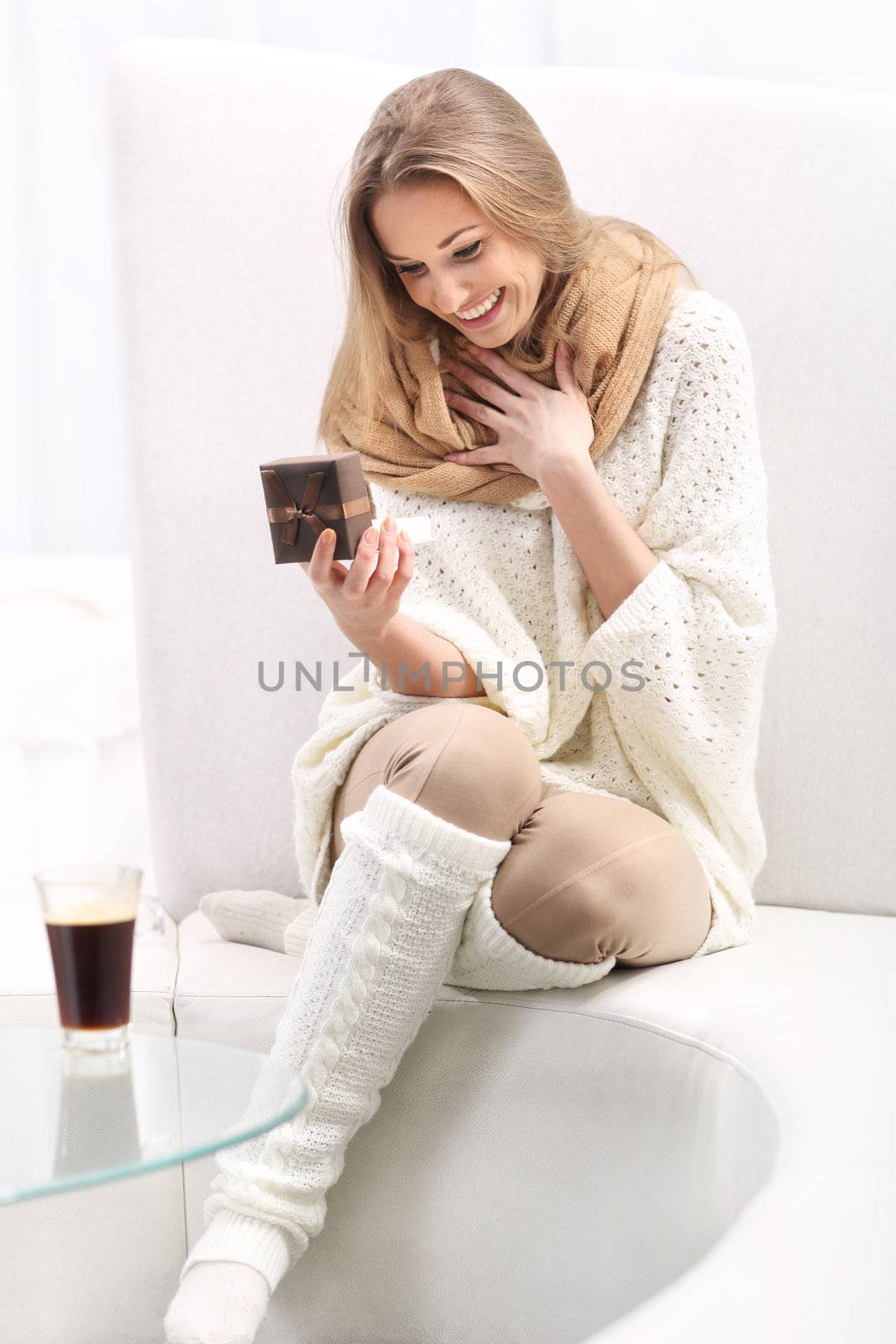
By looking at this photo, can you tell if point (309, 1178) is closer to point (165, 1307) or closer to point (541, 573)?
point (165, 1307)

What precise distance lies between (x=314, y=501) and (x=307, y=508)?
0.01 m

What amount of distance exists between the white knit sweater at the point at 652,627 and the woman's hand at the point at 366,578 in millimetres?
100

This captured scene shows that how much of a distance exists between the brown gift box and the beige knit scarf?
0.23m

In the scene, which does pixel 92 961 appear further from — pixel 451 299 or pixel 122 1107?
pixel 451 299

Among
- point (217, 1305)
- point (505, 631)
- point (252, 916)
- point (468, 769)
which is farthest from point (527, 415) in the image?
point (217, 1305)

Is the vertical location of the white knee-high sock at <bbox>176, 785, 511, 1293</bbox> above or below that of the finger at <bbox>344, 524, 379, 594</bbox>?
below

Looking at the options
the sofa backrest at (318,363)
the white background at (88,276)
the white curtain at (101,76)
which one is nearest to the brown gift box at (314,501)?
the sofa backrest at (318,363)

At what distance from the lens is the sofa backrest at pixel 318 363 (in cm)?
142

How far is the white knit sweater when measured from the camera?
1.19 meters

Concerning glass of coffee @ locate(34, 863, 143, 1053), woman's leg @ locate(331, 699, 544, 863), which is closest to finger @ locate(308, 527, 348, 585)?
woman's leg @ locate(331, 699, 544, 863)

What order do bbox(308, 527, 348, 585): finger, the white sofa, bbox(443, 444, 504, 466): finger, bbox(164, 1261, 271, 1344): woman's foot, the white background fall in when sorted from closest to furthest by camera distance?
1. bbox(164, 1261, 271, 1344): woman's foot
2. bbox(308, 527, 348, 585): finger
3. bbox(443, 444, 504, 466): finger
4. the white sofa
5. the white background

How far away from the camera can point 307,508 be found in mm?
1081

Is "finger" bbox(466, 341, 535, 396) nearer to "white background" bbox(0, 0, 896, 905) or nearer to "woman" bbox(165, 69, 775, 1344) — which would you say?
"woman" bbox(165, 69, 775, 1344)

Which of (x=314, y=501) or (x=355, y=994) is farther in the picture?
(x=314, y=501)
